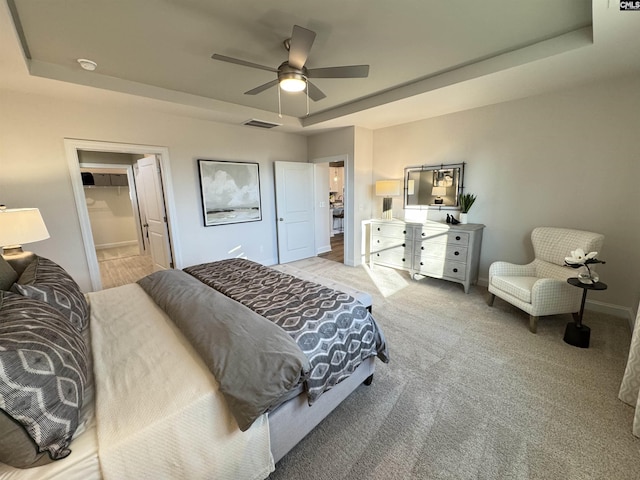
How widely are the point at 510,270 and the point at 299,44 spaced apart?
3.10 m

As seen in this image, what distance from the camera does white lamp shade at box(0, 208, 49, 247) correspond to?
1.96m

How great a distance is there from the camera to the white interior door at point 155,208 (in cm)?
383

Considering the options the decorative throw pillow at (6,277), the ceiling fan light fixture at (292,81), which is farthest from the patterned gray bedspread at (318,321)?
the ceiling fan light fixture at (292,81)

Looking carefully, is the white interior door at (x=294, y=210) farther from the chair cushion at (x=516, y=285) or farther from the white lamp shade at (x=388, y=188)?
the chair cushion at (x=516, y=285)

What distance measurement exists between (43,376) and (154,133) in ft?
11.5

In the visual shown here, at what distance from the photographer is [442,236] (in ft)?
12.0

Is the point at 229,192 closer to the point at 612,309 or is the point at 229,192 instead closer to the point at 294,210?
the point at 294,210

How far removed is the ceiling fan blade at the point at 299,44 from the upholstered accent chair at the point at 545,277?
9.28 ft

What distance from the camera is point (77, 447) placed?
2.94 feet

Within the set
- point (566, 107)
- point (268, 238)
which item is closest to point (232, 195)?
point (268, 238)

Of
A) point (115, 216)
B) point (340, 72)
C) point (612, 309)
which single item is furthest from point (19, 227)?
point (115, 216)

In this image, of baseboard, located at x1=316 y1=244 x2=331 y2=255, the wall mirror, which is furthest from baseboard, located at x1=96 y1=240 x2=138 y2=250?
the wall mirror

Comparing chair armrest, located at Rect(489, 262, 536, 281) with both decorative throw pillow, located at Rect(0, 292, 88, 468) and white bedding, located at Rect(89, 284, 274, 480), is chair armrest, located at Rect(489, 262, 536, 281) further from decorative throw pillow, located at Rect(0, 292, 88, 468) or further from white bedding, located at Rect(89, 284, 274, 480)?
decorative throw pillow, located at Rect(0, 292, 88, 468)

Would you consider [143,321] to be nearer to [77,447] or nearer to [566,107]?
[77,447]
